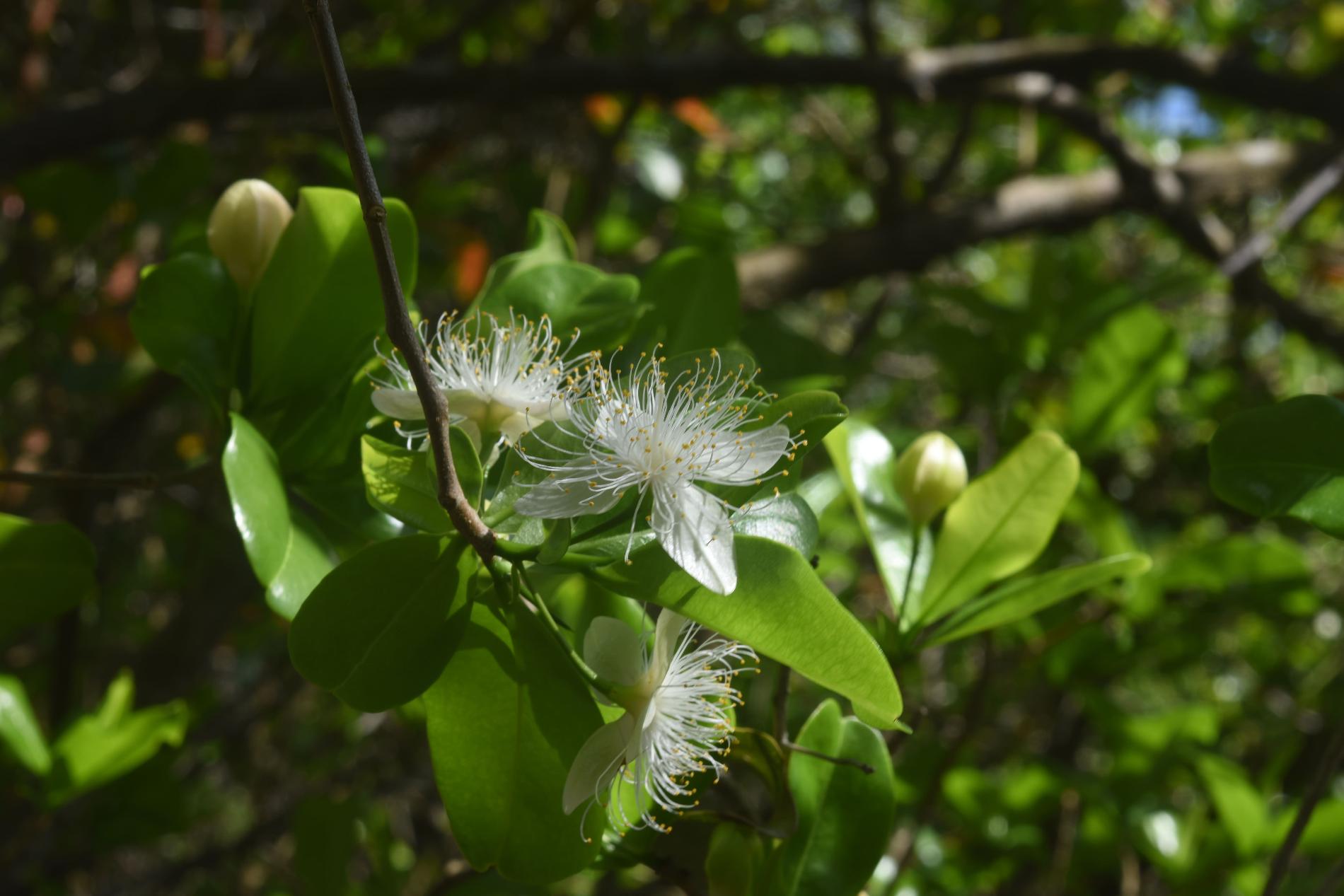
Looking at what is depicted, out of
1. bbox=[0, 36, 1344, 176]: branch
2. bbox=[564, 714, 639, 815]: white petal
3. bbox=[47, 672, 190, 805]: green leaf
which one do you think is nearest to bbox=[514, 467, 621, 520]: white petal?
bbox=[564, 714, 639, 815]: white petal

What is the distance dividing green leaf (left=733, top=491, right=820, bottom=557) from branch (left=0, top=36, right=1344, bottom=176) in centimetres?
109

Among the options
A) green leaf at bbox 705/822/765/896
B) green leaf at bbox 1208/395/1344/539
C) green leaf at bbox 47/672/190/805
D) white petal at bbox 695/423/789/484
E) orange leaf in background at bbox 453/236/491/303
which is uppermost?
white petal at bbox 695/423/789/484

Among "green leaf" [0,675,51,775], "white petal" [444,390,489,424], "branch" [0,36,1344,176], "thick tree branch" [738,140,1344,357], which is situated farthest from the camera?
"thick tree branch" [738,140,1344,357]

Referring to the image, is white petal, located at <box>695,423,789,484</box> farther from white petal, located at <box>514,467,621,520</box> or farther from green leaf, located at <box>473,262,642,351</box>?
green leaf, located at <box>473,262,642,351</box>

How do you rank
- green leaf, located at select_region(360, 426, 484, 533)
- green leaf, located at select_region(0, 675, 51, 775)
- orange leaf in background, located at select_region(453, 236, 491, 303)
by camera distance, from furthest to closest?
orange leaf in background, located at select_region(453, 236, 491, 303), green leaf, located at select_region(0, 675, 51, 775), green leaf, located at select_region(360, 426, 484, 533)

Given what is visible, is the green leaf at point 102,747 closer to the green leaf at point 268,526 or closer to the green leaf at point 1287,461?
the green leaf at point 268,526

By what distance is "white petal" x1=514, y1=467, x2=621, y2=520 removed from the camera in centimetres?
55

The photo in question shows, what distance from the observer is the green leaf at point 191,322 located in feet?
2.39

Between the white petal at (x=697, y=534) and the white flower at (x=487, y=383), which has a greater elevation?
the white petal at (x=697, y=534)

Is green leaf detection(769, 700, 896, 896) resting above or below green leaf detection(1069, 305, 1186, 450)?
above

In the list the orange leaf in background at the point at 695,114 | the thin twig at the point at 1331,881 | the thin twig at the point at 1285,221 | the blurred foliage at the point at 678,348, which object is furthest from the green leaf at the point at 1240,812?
the orange leaf in background at the point at 695,114

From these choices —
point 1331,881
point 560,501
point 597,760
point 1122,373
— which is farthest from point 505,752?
point 1122,373

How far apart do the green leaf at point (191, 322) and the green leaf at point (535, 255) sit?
175 millimetres

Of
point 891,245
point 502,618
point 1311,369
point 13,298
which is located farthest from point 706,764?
point 1311,369
